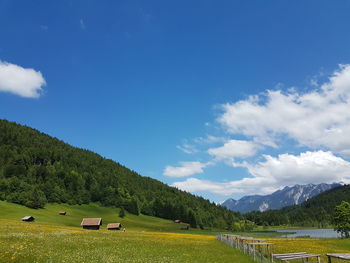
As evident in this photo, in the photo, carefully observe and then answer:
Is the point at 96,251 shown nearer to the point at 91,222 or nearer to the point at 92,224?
the point at 92,224

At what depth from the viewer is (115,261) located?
2080 centimetres

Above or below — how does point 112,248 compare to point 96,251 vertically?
above

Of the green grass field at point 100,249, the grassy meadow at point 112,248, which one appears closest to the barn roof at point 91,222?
the grassy meadow at point 112,248

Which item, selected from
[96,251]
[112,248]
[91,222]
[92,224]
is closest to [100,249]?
[112,248]

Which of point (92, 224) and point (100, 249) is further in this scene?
point (92, 224)

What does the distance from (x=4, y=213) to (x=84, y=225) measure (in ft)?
120

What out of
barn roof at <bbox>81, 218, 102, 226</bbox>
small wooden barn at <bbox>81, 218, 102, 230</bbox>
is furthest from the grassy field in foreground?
barn roof at <bbox>81, 218, 102, 226</bbox>

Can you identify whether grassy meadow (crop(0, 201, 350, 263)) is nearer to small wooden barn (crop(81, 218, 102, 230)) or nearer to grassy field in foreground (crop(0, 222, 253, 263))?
grassy field in foreground (crop(0, 222, 253, 263))

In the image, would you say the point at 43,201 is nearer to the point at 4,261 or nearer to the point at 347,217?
the point at 347,217

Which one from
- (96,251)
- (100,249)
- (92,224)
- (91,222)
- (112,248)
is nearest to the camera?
(96,251)

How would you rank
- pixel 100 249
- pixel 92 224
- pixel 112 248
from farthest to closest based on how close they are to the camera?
pixel 92 224 → pixel 112 248 → pixel 100 249

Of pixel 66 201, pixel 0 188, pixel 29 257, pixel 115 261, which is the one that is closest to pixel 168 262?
pixel 115 261

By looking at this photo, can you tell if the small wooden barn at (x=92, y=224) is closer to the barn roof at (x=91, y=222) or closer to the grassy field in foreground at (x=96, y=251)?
the barn roof at (x=91, y=222)

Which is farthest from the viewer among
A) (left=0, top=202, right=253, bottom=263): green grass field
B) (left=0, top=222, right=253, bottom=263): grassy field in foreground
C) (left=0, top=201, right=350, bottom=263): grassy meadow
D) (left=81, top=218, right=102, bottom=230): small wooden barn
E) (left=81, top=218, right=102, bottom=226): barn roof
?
(left=81, top=218, right=102, bottom=226): barn roof
